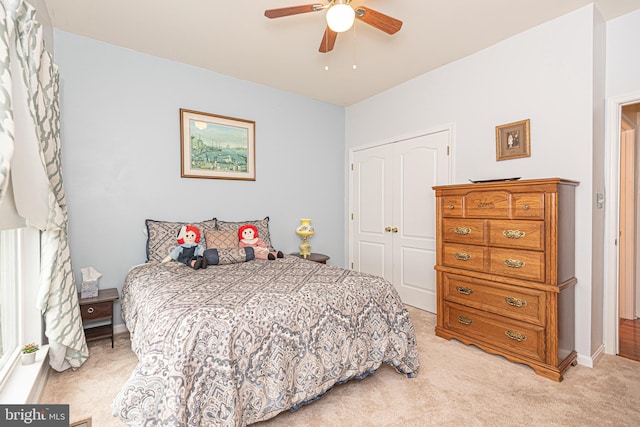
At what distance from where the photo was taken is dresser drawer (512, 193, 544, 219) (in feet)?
7.09

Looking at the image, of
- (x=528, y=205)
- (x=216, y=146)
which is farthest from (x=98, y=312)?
(x=528, y=205)

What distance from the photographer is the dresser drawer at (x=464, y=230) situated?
2497 millimetres

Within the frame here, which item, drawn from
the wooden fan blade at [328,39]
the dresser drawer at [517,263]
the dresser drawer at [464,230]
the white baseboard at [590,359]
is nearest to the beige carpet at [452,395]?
the white baseboard at [590,359]

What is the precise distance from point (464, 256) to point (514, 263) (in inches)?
15.1

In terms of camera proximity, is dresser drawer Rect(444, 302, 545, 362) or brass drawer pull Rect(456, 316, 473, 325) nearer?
dresser drawer Rect(444, 302, 545, 362)

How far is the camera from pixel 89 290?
8.42 feet

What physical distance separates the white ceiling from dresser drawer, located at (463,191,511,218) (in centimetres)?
142

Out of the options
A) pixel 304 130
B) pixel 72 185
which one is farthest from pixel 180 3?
pixel 304 130

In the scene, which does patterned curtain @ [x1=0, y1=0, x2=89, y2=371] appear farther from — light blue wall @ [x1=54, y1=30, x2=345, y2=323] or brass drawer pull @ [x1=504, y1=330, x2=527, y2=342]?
brass drawer pull @ [x1=504, y1=330, x2=527, y2=342]

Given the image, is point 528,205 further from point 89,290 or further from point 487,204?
point 89,290

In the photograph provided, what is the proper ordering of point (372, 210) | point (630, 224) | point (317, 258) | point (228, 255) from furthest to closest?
point (372, 210) < point (317, 258) < point (630, 224) < point (228, 255)

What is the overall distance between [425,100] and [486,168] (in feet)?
3.52

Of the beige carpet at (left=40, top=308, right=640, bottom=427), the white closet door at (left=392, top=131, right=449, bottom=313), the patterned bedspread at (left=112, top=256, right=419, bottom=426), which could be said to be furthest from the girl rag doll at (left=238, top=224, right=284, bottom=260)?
the white closet door at (left=392, top=131, right=449, bottom=313)

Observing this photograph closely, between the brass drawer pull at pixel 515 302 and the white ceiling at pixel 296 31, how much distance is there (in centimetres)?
221
